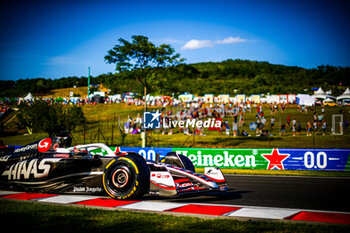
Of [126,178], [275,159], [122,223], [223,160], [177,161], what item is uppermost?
[177,161]

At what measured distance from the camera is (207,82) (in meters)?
109

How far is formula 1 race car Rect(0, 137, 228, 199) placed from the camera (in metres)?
6.89

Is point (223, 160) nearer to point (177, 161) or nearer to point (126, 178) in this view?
point (177, 161)

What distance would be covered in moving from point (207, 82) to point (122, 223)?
105 metres

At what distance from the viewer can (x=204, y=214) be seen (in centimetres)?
581

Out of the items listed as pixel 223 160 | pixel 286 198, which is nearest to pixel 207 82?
pixel 223 160

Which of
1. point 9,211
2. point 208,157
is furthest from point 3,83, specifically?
point 9,211

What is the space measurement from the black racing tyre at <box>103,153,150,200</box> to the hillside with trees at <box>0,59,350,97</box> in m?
19.0

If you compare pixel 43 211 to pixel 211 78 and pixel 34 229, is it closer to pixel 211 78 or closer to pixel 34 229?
pixel 34 229

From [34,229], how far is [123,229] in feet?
4.48

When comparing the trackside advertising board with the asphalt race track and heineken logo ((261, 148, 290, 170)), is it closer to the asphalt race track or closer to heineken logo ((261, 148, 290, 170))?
heineken logo ((261, 148, 290, 170))

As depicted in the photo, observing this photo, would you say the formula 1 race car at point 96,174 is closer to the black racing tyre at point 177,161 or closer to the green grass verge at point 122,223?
the black racing tyre at point 177,161

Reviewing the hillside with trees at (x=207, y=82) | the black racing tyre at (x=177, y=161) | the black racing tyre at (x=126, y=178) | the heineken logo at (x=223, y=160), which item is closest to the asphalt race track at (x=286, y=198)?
the black racing tyre at (x=126, y=178)

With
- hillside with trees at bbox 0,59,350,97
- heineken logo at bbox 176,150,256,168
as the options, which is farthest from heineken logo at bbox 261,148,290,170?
hillside with trees at bbox 0,59,350,97
